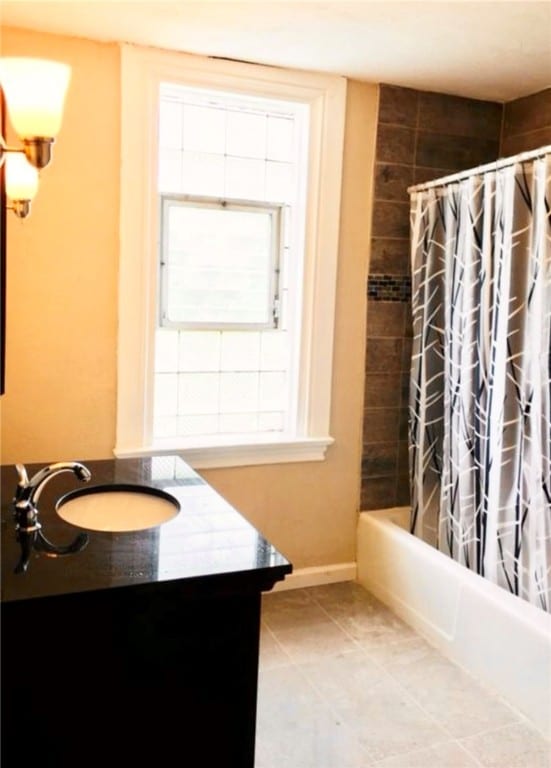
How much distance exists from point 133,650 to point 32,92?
3.81ft

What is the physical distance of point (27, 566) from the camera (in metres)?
1.36

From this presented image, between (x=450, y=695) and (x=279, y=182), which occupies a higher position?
(x=279, y=182)

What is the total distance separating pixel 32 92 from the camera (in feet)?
4.51

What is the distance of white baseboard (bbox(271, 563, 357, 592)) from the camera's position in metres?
3.09

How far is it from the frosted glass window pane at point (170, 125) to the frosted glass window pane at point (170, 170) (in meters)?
0.03

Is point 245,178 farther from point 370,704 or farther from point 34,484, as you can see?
point 370,704

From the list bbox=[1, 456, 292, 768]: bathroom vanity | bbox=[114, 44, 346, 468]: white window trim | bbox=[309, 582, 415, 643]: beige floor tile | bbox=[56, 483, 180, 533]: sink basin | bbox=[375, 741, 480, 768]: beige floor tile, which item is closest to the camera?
bbox=[1, 456, 292, 768]: bathroom vanity

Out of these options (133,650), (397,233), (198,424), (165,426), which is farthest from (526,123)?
(133,650)

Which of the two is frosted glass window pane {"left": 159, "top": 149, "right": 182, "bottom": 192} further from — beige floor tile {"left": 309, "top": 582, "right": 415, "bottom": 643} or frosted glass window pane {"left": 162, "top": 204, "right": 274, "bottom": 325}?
beige floor tile {"left": 309, "top": 582, "right": 415, "bottom": 643}

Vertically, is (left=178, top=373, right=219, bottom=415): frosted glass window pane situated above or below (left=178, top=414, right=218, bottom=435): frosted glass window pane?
above

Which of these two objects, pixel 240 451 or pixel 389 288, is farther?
pixel 389 288

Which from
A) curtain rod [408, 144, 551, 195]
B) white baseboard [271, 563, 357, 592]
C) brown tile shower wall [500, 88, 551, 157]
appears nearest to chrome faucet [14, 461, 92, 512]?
white baseboard [271, 563, 357, 592]

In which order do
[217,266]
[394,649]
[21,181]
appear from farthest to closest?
[217,266], [394,649], [21,181]

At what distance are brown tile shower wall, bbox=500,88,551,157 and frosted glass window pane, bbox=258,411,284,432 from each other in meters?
1.66
